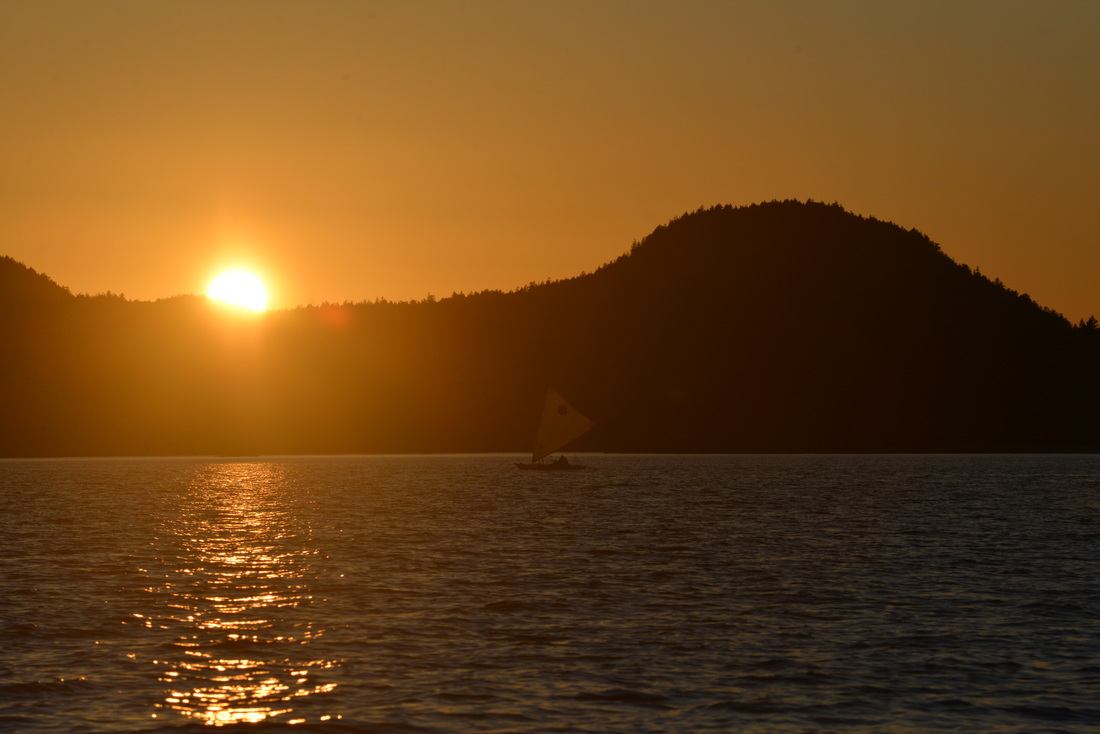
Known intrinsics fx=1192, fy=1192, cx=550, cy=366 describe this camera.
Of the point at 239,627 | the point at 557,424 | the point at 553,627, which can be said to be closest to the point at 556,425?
the point at 557,424

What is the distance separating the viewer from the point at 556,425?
138125 millimetres

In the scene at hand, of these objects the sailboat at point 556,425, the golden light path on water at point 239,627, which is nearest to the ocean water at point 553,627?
the golden light path on water at point 239,627

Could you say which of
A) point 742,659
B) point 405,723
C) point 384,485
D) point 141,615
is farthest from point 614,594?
point 384,485

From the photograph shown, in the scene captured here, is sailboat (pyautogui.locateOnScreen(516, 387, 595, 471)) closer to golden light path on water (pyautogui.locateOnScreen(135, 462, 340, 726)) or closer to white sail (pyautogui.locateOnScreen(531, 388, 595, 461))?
white sail (pyautogui.locateOnScreen(531, 388, 595, 461))

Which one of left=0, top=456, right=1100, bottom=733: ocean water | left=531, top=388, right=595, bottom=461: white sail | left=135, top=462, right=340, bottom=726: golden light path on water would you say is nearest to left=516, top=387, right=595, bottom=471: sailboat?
left=531, top=388, right=595, bottom=461: white sail

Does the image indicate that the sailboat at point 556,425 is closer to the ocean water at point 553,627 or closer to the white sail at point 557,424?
the white sail at point 557,424

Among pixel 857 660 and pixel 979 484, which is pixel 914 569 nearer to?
pixel 857 660

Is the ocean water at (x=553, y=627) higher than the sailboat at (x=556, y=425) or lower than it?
lower

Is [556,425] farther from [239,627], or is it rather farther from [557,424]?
[239,627]

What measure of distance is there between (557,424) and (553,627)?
105754 millimetres

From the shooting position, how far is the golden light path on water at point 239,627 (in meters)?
24.0

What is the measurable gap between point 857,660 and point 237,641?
Answer: 15503 millimetres

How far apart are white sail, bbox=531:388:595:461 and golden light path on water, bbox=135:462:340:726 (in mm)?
69709

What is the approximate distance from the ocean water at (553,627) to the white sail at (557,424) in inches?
2460
